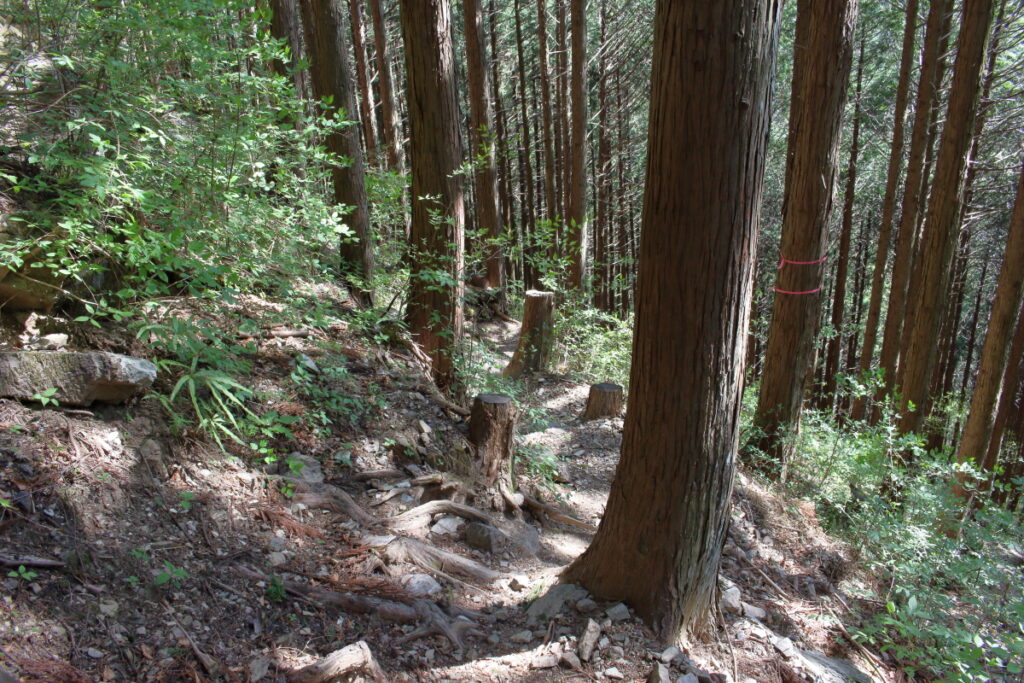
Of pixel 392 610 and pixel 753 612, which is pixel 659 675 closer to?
pixel 753 612

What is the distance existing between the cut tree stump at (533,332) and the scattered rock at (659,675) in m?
6.31

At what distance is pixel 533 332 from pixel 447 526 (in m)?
5.22

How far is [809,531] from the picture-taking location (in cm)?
541

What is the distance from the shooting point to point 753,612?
3730mm

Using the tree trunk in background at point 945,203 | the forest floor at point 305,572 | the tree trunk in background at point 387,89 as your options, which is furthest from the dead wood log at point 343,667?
the tree trunk in background at point 387,89

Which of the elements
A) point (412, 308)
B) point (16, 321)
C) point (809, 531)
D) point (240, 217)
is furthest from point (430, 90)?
point (809, 531)

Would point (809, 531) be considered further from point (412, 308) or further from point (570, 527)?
point (412, 308)

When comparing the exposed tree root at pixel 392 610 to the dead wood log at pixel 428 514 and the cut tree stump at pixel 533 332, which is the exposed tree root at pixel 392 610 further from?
the cut tree stump at pixel 533 332

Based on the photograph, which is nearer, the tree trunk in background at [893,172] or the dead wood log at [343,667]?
the dead wood log at [343,667]

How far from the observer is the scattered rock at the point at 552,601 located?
3.29 metres

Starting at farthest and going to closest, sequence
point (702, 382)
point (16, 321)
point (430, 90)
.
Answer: point (430, 90) → point (16, 321) → point (702, 382)

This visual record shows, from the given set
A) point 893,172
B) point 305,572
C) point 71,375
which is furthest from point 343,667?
point 893,172

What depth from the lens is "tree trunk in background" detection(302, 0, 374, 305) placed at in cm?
693

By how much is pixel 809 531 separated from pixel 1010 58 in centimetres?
1024
